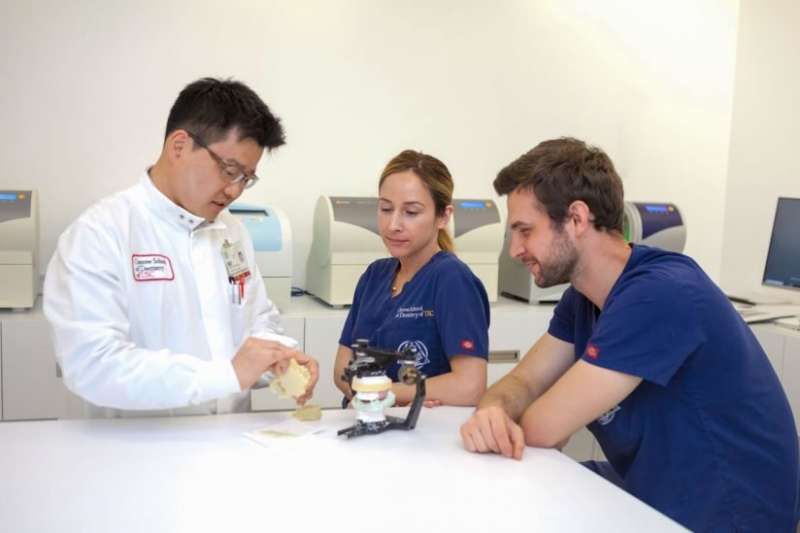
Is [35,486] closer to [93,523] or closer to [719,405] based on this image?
[93,523]

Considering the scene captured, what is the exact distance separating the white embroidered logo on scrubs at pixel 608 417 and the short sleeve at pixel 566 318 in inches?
10.5

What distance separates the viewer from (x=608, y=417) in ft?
5.06

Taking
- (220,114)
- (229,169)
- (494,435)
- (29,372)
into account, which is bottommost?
(29,372)

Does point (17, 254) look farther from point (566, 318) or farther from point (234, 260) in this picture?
point (566, 318)

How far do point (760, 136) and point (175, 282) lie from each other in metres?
3.38

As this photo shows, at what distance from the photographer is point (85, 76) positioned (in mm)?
3152

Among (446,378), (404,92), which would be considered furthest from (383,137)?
(446,378)

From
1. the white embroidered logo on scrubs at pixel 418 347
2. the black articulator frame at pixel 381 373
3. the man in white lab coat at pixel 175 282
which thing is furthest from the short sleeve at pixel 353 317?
the black articulator frame at pixel 381 373

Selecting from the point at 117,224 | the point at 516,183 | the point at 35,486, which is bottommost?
the point at 35,486

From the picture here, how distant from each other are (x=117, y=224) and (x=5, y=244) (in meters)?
1.31

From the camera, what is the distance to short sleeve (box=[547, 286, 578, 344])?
177 centimetres

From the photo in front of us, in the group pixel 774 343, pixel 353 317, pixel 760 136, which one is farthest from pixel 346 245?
pixel 760 136

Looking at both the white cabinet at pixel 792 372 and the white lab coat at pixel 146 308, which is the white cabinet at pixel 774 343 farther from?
the white lab coat at pixel 146 308

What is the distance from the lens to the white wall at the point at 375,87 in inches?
124
